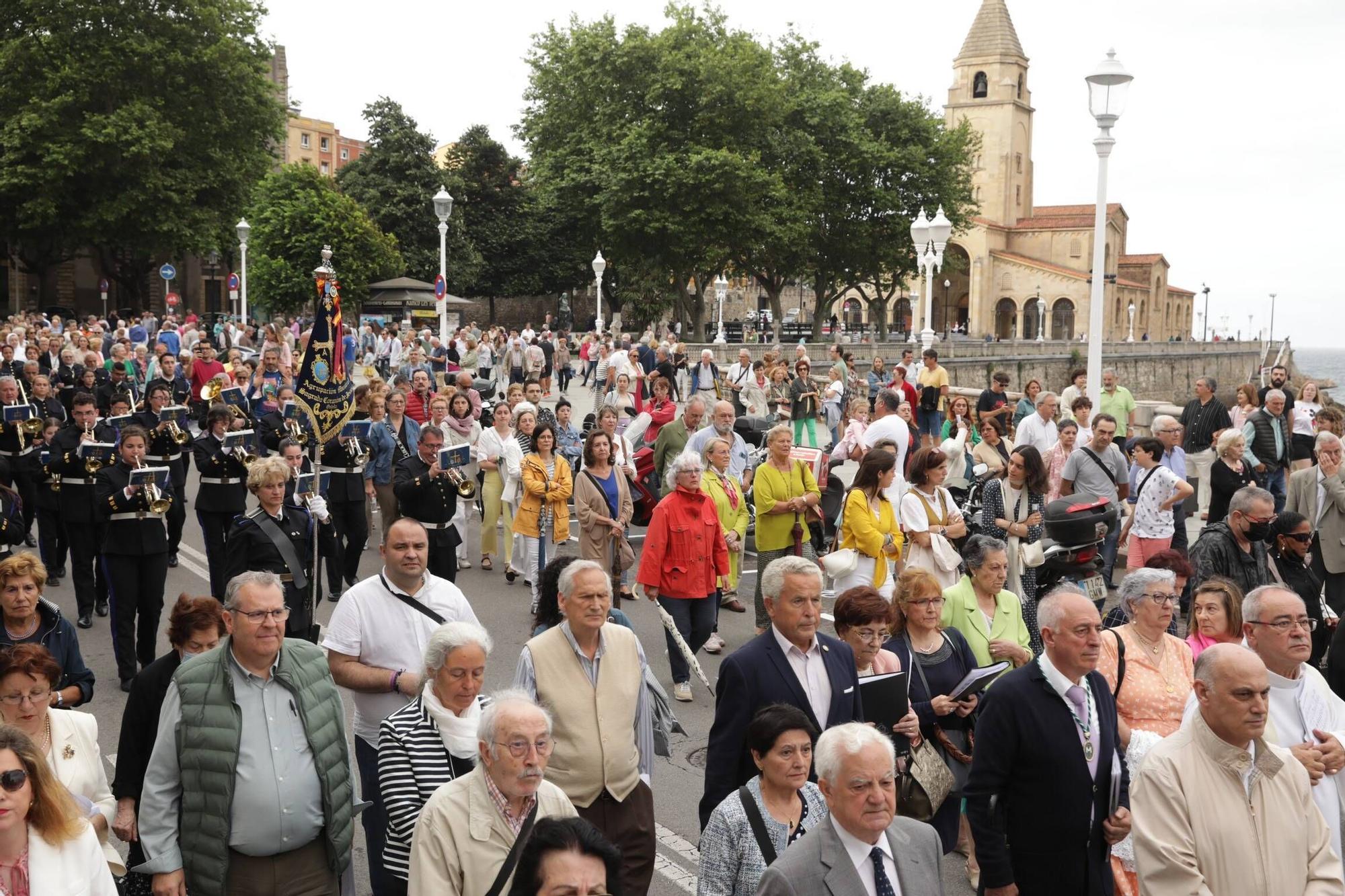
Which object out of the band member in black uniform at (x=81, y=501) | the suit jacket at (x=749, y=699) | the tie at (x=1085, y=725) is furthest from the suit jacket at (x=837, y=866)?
the band member in black uniform at (x=81, y=501)

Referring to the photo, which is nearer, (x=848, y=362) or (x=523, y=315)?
(x=848, y=362)

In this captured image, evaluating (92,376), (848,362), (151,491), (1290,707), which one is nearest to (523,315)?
(848,362)

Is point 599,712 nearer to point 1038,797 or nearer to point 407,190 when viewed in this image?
point 1038,797

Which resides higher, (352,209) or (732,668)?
(352,209)

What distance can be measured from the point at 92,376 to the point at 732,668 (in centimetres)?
1285

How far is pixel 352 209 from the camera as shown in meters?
55.8

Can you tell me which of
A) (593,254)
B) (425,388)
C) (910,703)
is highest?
(593,254)

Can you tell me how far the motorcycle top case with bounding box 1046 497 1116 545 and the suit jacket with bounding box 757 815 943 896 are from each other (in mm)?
4492

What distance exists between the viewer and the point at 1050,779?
15.2 ft

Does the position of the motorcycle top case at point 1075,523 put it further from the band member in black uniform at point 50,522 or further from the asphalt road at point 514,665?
the band member in black uniform at point 50,522

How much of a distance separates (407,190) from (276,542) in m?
57.9

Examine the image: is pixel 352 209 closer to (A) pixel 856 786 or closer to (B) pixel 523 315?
(B) pixel 523 315

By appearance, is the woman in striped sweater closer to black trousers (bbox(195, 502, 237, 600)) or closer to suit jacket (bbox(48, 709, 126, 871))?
suit jacket (bbox(48, 709, 126, 871))

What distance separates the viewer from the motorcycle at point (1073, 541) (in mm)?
7969
